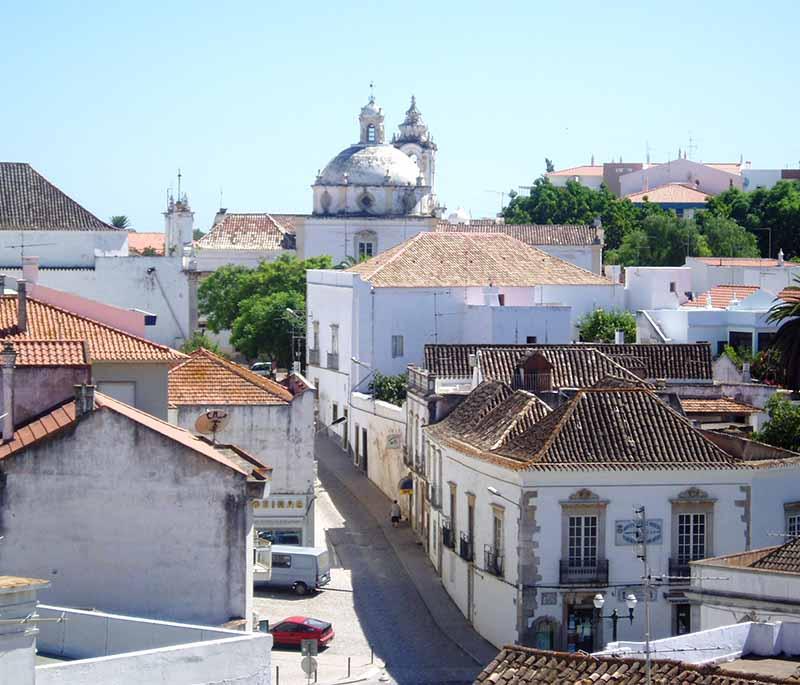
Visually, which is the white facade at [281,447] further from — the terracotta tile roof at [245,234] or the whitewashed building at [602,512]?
the terracotta tile roof at [245,234]

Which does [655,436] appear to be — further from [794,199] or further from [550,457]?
[794,199]

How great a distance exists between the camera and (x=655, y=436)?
4094 centimetres

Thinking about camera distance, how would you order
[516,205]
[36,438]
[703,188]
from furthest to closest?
[703,188]
[516,205]
[36,438]

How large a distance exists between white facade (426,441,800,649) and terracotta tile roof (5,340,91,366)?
11411 millimetres

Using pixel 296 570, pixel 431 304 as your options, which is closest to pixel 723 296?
pixel 431 304

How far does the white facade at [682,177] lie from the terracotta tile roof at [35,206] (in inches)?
3348

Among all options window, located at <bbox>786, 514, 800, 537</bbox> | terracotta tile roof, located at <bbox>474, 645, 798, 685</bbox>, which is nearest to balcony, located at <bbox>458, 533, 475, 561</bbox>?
window, located at <bbox>786, 514, 800, 537</bbox>

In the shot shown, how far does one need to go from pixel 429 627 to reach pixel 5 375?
15.5 metres

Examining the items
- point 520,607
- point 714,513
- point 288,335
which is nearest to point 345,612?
point 520,607

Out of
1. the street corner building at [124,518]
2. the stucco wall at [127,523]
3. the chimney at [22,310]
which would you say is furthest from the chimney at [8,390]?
the chimney at [22,310]

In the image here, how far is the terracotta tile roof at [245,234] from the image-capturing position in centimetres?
12212

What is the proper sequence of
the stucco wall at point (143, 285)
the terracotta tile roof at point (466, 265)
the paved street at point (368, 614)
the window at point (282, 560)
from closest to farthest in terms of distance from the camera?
the paved street at point (368, 614) → the window at point (282, 560) → the terracotta tile roof at point (466, 265) → the stucco wall at point (143, 285)

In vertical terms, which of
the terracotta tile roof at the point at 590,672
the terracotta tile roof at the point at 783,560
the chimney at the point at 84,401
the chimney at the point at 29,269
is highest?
the chimney at the point at 29,269

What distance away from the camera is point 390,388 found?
65.0 metres
